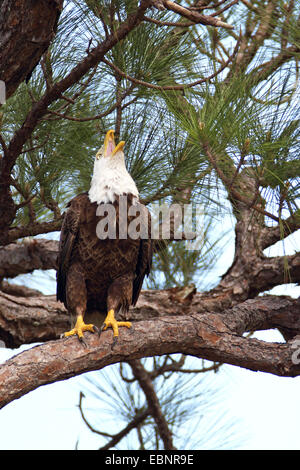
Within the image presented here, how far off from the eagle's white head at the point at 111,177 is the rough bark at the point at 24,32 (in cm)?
51

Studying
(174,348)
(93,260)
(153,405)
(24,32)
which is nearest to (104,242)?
(93,260)

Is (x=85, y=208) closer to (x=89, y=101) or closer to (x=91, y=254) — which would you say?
(x=91, y=254)

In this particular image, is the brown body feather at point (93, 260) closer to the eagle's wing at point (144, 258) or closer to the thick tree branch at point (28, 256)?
the eagle's wing at point (144, 258)

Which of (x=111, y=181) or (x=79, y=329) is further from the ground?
(x=111, y=181)

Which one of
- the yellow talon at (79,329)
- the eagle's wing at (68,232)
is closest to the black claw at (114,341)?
the yellow talon at (79,329)

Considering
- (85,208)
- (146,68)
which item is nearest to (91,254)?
(85,208)

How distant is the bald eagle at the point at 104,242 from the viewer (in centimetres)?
246

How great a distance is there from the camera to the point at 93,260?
250 centimetres

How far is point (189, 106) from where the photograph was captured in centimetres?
206

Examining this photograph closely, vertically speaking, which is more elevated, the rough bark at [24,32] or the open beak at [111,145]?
Answer: the rough bark at [24,32]

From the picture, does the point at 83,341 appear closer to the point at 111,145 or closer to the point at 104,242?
the point at 104,242

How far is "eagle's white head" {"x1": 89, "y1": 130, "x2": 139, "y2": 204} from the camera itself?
2.45 metres

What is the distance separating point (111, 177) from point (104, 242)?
10.3 inches

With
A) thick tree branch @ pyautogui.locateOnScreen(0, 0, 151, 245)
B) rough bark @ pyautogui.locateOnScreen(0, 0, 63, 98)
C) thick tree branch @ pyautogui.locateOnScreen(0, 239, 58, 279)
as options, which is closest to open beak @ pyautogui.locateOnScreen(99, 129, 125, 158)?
thick tree branch @ pyautogui.locateOnScreen(0, 0, 151, 245)
